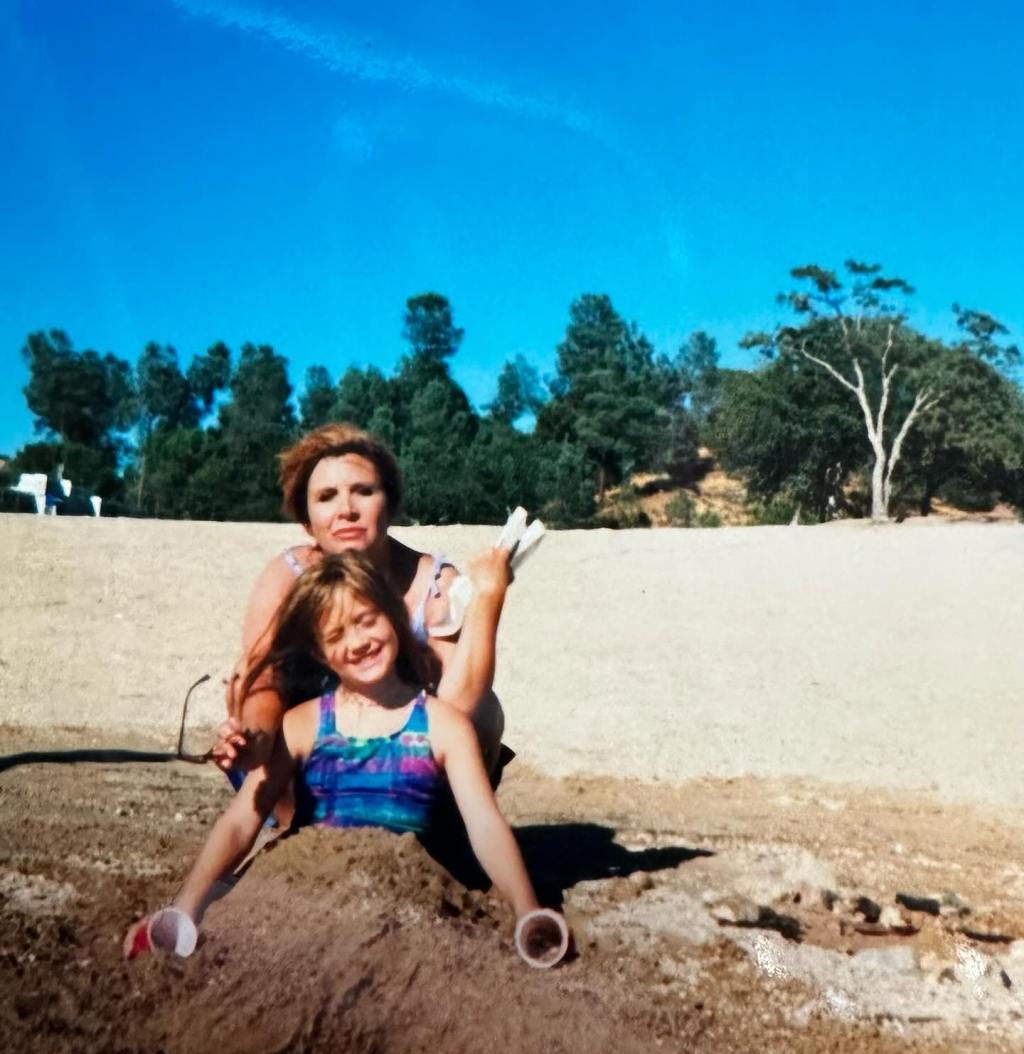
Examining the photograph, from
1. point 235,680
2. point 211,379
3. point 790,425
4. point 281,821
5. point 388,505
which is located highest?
point 790,425

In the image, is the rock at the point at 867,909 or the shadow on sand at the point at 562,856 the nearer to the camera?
the shadow on sand at the point at 562,856

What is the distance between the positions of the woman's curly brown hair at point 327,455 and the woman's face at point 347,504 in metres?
0.02

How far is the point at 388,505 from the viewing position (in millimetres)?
3455

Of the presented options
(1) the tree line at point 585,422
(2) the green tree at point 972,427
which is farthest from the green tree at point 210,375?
(2) the green tree at point 972,427

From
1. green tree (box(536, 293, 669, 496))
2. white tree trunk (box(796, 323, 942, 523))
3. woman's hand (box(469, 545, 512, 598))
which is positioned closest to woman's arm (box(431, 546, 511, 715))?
woman's hand (box(469, 545, 512, 598))

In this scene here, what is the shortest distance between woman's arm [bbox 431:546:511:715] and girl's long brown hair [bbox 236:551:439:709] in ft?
0.39

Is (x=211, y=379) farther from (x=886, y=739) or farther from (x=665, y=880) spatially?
(x=665, y=880)

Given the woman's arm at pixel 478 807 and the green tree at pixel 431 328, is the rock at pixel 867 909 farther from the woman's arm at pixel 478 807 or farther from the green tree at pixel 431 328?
the green tree at pixel 431 328

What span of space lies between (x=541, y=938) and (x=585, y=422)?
3213 centimetres

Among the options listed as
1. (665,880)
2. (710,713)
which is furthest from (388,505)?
(710,713)

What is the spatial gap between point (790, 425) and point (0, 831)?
30.0 metres

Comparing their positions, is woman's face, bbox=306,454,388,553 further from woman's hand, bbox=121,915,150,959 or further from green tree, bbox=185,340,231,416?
green tree, bbox=185,340,231,416

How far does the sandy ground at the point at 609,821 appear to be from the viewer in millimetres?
2391

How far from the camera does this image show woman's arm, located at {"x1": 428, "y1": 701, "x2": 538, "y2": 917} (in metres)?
2.70
